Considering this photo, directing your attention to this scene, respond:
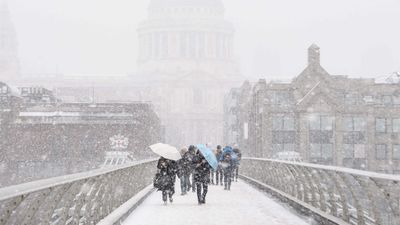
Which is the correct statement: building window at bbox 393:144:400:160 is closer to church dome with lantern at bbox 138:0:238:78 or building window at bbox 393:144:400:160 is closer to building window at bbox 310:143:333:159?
building window at bbox 310:143:333:159

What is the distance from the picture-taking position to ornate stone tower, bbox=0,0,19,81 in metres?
164

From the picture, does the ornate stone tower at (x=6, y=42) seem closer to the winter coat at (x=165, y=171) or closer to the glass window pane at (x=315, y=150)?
the glass window pane at (x=315, y=150)

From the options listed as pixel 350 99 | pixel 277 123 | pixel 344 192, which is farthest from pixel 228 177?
pixel 350 99

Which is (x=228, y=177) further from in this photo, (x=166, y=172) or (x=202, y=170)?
(x=166, y=172)

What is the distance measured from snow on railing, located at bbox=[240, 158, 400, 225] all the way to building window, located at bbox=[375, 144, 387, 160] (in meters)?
58.0

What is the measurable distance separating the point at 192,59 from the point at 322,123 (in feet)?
381

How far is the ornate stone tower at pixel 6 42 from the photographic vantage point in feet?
537

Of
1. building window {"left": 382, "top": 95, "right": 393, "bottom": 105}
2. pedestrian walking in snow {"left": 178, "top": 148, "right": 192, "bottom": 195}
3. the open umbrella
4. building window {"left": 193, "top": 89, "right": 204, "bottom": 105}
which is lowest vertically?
pedestrian walking in snow {"left": 178, "top": 148, "right": 192, "bottom": 195}

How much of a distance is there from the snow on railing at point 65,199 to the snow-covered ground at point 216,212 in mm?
1001

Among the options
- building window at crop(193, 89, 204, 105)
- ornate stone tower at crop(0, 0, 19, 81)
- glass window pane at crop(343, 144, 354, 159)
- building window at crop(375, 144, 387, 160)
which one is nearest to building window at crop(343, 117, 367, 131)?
glass window pane at crop(343, 144, 354, 159)

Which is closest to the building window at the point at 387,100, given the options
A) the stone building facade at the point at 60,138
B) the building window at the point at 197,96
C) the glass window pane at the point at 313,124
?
the glass window pane at the point at 313,124

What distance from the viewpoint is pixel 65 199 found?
9953mm

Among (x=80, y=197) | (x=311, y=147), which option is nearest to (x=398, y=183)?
(x=80, y=197)

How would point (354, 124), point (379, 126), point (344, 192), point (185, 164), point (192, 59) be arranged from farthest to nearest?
point (192, 59) → point (379, 126) → point (354, 124) → point (185, 164) → point (344, 192)
